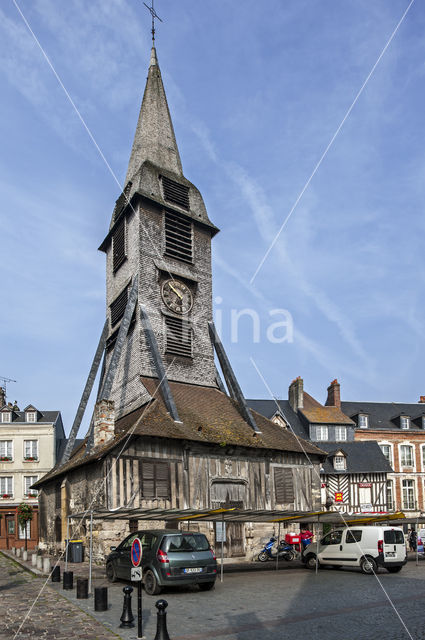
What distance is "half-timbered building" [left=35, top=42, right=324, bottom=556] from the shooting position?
18.6m

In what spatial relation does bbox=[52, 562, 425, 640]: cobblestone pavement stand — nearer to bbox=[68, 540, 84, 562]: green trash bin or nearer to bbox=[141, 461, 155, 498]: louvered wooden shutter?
bbox=[68, 540, 84, 562]: green trash bin

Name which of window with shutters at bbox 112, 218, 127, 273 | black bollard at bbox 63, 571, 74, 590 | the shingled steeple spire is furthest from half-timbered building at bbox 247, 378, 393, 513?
black bollard at bbox 63, 571, 74, 590

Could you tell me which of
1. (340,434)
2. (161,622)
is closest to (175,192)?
(340,434)

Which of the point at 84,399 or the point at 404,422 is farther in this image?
the point at 404,422

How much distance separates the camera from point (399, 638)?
6.92m

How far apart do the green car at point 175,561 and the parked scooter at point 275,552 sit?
7.67 metres

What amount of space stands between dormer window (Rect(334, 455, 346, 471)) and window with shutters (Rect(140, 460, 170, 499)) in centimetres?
1763

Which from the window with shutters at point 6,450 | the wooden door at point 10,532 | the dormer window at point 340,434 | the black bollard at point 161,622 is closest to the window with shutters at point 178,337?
the window with shutters at point 6,450

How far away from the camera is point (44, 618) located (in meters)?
8.43

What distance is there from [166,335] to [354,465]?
1651cm

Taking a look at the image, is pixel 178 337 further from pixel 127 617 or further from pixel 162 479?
pixel 127 617

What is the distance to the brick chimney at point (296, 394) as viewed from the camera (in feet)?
129

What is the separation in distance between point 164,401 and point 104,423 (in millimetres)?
2356

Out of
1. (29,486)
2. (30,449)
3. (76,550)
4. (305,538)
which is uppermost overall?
(30,449)
